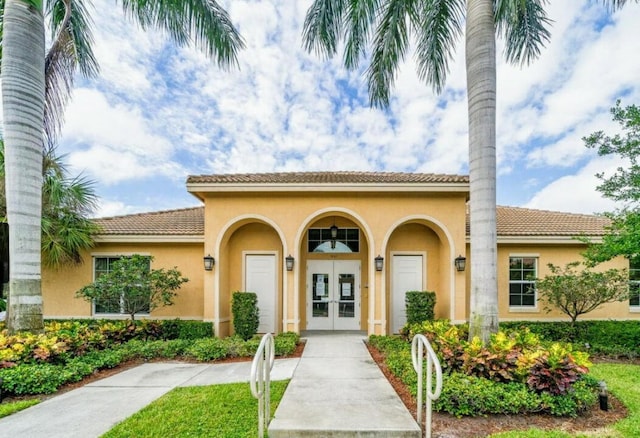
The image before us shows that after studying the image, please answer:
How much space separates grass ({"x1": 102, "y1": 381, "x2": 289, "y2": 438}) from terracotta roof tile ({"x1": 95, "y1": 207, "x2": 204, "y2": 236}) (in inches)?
236

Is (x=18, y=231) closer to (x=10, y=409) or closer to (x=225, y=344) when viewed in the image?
(x=10, y=409)

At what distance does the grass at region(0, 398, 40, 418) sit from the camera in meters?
4.79

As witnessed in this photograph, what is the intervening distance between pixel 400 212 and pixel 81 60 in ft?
32.5

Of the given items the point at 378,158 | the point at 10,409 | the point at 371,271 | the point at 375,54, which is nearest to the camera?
the point at 10,409

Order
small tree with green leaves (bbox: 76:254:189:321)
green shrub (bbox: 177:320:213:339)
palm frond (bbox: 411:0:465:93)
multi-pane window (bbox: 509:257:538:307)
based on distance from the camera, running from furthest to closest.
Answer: multi-pane window (bbox: 509:257:538:307)
green shrub (bbox: 177:320:213:339)
small tree with green leaves (bbox: 76:254:189:321)
palm frond (bbox: 411:0:465:93)

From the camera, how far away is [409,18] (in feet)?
26.2

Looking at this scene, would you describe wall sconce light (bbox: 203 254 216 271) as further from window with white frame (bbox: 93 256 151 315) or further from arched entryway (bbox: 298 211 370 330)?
window with white frame (bbox: 93 256 151 315)

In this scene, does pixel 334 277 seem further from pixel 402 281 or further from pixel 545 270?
pixel 545 270

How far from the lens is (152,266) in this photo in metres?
10.8

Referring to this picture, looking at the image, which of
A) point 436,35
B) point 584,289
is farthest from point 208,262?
point 584,289

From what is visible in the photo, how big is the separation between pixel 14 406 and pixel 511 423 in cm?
738

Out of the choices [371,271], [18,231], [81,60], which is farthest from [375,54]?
[18,231]

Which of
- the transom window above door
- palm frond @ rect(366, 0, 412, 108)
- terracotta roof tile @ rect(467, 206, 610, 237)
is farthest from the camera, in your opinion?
the transom window above door

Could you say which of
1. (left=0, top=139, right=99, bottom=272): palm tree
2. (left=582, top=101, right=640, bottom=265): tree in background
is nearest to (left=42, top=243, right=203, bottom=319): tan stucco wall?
(left=0, top=139, right=99, bottom=272): palm tree
